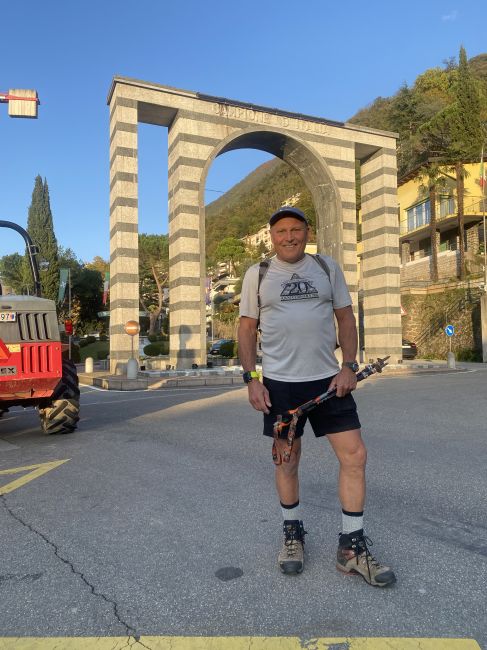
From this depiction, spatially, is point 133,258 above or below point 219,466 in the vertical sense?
above

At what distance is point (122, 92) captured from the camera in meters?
19.9

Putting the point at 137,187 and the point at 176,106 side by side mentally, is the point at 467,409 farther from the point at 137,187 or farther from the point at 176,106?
the point at 176,106

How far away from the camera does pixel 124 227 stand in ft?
66.5

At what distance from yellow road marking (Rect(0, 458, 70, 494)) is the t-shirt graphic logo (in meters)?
3.09

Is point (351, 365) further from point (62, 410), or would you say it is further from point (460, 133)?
point (460, 133)

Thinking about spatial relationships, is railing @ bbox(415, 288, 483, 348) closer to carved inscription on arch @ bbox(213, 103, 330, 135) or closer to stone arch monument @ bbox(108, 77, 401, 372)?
stone arch monument @ bbox(108, 77, 401, 372)

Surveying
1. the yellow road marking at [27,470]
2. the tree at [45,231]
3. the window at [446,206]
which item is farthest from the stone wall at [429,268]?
the yellow road marking at [27,470]

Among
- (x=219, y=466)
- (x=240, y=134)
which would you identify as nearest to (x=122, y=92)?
(x=240, y=134)

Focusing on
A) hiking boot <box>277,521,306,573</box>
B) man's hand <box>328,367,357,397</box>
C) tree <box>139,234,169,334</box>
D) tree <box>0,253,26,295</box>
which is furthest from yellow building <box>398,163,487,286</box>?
tree <box>0,253,26,295</box>

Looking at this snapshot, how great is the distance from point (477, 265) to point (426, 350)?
7.87 m

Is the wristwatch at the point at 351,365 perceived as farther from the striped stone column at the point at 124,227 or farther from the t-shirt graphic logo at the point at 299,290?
the striped stone column at the point at 124,227

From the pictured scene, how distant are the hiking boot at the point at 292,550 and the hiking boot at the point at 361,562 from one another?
0.21 metres

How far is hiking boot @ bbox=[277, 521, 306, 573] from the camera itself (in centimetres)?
254

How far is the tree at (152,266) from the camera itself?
64.2 metres
